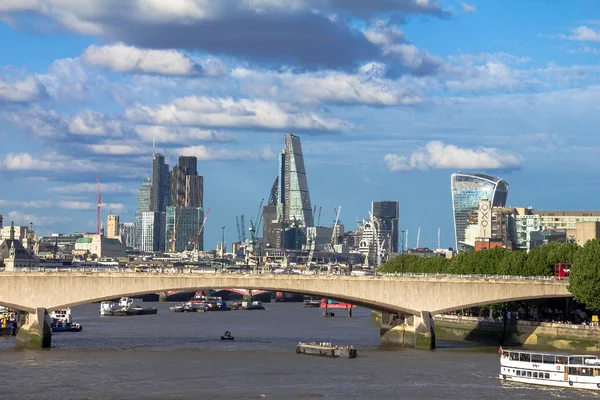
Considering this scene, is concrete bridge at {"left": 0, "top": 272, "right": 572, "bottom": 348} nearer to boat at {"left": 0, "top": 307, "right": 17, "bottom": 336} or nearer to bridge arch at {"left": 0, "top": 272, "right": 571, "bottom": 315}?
bridge arch at {"left": 0, "top": 272, "right": 571, "bottom": 315}

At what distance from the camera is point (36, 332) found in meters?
109

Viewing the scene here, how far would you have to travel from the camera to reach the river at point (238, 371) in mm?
79488

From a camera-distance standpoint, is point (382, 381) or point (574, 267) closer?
point (382, 381)

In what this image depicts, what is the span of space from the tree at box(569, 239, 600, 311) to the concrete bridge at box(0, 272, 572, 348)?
234 cm

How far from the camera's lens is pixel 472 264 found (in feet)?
479

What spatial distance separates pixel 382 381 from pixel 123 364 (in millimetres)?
21567

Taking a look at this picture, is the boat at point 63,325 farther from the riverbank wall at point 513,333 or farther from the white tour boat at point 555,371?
the white tour boat at point 555,371

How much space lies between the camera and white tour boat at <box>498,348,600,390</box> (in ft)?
277

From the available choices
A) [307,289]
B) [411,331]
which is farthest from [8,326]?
[411,331]

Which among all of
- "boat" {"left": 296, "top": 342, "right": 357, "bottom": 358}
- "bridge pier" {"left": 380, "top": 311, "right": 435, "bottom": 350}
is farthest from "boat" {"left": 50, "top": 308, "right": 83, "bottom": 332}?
"boat" {"left": 296, "top": 342, "right": 357, "bottom": 358}

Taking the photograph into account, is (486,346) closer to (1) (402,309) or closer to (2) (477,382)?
(1) (402,309)

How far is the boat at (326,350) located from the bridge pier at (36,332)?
22.5 m

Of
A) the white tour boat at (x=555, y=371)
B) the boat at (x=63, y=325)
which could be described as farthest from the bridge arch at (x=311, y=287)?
the boat at (x=63, y=325)

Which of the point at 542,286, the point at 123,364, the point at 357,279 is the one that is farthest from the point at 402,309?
the point at 123,364
